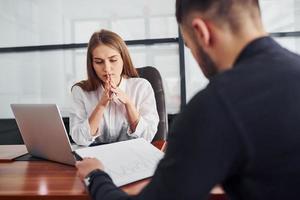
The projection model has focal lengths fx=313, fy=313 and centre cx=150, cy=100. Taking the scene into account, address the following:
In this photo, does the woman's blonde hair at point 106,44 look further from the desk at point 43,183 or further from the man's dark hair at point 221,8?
the man's dark hair at point 221,8

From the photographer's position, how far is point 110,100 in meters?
1.62

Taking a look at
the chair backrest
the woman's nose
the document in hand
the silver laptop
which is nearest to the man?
the document in hand

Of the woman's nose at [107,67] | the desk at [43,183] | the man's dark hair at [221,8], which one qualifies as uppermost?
the man's dark hair at [221,8]

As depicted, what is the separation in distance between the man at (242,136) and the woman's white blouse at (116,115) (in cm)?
97

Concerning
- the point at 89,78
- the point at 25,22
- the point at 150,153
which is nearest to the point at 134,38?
the point at 25,22

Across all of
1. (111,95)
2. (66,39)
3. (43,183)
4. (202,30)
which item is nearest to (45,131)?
(43,183)

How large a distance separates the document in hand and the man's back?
1.27 ft

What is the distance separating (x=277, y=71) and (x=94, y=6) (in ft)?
8.65

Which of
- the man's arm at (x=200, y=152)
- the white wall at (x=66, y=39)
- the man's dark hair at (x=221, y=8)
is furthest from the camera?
the white wall at (x=66, y=39)

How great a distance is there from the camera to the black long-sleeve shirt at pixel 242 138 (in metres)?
0.49

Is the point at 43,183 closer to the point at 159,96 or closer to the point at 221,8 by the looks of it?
the point at 221,8

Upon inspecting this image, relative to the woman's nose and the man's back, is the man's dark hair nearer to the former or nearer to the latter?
the man's back

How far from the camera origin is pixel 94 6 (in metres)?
2.92

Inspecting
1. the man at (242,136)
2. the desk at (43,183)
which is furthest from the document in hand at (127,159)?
the man at (242,136)
